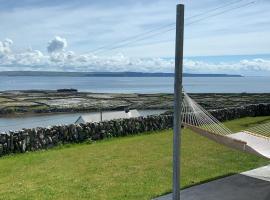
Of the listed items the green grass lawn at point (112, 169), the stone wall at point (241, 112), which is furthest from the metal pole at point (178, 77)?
the stone wall at point (241, 112)

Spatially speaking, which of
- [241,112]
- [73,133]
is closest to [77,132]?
[73,133]

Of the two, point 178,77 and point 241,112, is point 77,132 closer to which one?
point 241,112

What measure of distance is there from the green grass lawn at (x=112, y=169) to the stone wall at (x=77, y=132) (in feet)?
1.46

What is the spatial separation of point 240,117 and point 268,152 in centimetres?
1171

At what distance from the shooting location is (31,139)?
1072 centimetres

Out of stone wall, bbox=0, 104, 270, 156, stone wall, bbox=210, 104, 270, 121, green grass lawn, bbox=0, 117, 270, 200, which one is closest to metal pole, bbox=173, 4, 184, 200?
green grass lawn, bbox=0, 117, 270, 200

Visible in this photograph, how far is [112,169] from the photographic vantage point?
7.70 metres

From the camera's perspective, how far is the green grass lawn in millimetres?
6137

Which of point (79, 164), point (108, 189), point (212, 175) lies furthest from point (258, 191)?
point (79, 164)

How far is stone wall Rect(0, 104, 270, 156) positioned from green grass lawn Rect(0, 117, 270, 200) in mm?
444

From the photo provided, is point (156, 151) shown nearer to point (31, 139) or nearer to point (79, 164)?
point (79, 164)

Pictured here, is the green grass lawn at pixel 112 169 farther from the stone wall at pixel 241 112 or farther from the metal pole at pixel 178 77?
the stone wall at pixel 241 112

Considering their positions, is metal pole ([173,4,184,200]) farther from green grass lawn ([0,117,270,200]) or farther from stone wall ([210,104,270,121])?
stone wall ([210,104,270,121])

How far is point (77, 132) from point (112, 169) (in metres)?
4.54
